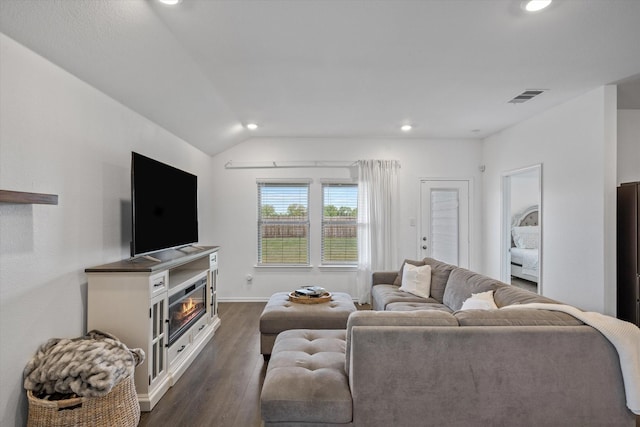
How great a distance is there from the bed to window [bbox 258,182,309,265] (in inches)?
157

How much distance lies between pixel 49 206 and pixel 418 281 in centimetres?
336

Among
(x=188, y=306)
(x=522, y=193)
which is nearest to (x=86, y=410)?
(x=188, y=306)

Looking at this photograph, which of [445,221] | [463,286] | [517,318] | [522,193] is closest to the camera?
[517,318]

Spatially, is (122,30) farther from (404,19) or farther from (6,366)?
(6,366)

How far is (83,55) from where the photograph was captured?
2.04 meters

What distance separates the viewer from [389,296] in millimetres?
3523

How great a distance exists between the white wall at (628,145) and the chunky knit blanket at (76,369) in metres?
5.11

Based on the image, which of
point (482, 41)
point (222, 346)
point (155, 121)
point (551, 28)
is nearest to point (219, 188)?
point (155, 121)

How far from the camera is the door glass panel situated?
532cm

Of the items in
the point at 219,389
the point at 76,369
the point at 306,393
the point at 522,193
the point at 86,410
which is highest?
the point at 522,193

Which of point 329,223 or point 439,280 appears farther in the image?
point 329,223

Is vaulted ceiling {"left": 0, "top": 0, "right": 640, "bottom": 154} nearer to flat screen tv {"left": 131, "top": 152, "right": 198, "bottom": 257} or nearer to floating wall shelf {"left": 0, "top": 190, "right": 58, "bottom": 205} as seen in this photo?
flat screen tv {"left": 131, "top": 152, "right": 198, "bottom": 257}

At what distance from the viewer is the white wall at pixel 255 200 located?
5203 mm

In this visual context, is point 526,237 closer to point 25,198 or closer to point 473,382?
point 473,382
